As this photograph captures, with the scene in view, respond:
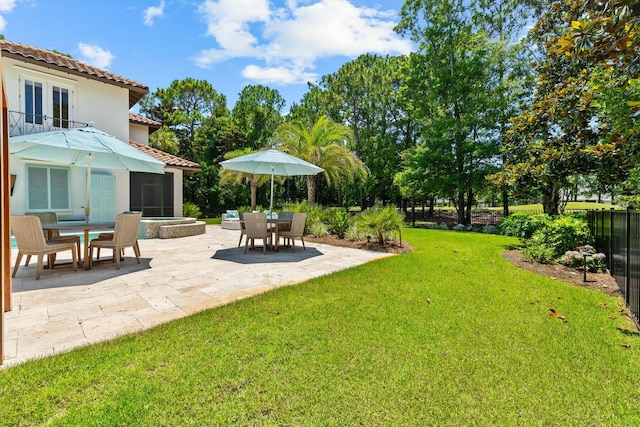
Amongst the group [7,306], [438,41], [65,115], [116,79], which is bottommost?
[7,306]

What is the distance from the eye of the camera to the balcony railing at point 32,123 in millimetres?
10695

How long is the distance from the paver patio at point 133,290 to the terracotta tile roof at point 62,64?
7548 millimetres

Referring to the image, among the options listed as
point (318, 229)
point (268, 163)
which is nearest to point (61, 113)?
point (268, 163)

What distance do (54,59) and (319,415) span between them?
49.7 feet

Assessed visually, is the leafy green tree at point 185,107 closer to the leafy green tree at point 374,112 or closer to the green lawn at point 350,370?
the leafy green tree at point 374,112

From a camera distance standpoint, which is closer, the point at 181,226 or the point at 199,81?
the point at 181,226

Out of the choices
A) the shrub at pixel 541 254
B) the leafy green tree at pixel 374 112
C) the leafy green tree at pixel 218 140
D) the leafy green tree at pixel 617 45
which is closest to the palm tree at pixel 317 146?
the shrub at pixel 541 254

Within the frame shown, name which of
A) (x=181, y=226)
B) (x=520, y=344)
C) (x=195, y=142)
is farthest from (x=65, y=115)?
(x=195, y=142)

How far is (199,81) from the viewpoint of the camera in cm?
3391

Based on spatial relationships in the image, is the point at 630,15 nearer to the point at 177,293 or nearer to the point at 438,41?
the point at 177,293

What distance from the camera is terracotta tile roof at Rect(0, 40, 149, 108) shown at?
1009 cm

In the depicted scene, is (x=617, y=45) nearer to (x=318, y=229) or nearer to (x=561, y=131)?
(x=561, y=131)

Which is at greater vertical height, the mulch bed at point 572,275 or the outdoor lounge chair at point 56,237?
the outdoor lounge chair at point 56,237

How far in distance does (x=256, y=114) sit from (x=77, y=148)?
3011 cm
